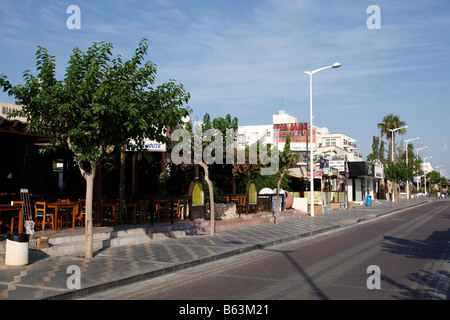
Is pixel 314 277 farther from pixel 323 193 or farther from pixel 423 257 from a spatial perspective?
pixel 323 193

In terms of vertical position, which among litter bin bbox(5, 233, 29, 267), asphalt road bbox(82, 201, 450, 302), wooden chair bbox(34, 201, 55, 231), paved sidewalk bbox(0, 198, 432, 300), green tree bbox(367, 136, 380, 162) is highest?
green tree bbox(367, 136, 380, 162)

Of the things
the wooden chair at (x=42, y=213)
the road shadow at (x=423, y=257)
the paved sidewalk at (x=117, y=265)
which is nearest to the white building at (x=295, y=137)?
the road shadow at (x=423, y=257)

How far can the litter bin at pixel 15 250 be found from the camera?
9.03 m

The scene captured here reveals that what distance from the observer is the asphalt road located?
7277 millimetres

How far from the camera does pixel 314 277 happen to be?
871 cm

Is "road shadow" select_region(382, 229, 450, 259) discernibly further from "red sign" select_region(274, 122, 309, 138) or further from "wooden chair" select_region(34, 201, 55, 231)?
"red sign" select_region(274, 122, 309, 138)

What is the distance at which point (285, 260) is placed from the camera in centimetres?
1110

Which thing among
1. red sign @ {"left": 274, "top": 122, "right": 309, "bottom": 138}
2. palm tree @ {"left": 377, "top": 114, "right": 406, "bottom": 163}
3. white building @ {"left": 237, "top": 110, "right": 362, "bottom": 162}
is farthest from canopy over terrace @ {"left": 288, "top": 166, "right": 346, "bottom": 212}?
palm tree @ {"left": 377, "top": 114, "right": 406, "bottom": 163}

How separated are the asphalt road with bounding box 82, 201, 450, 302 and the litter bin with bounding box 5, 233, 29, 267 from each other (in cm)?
275

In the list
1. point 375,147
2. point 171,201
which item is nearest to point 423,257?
point 171,201

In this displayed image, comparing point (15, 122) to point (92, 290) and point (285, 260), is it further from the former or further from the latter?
point (285, 260)

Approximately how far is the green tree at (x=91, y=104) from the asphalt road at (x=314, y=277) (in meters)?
3.24
